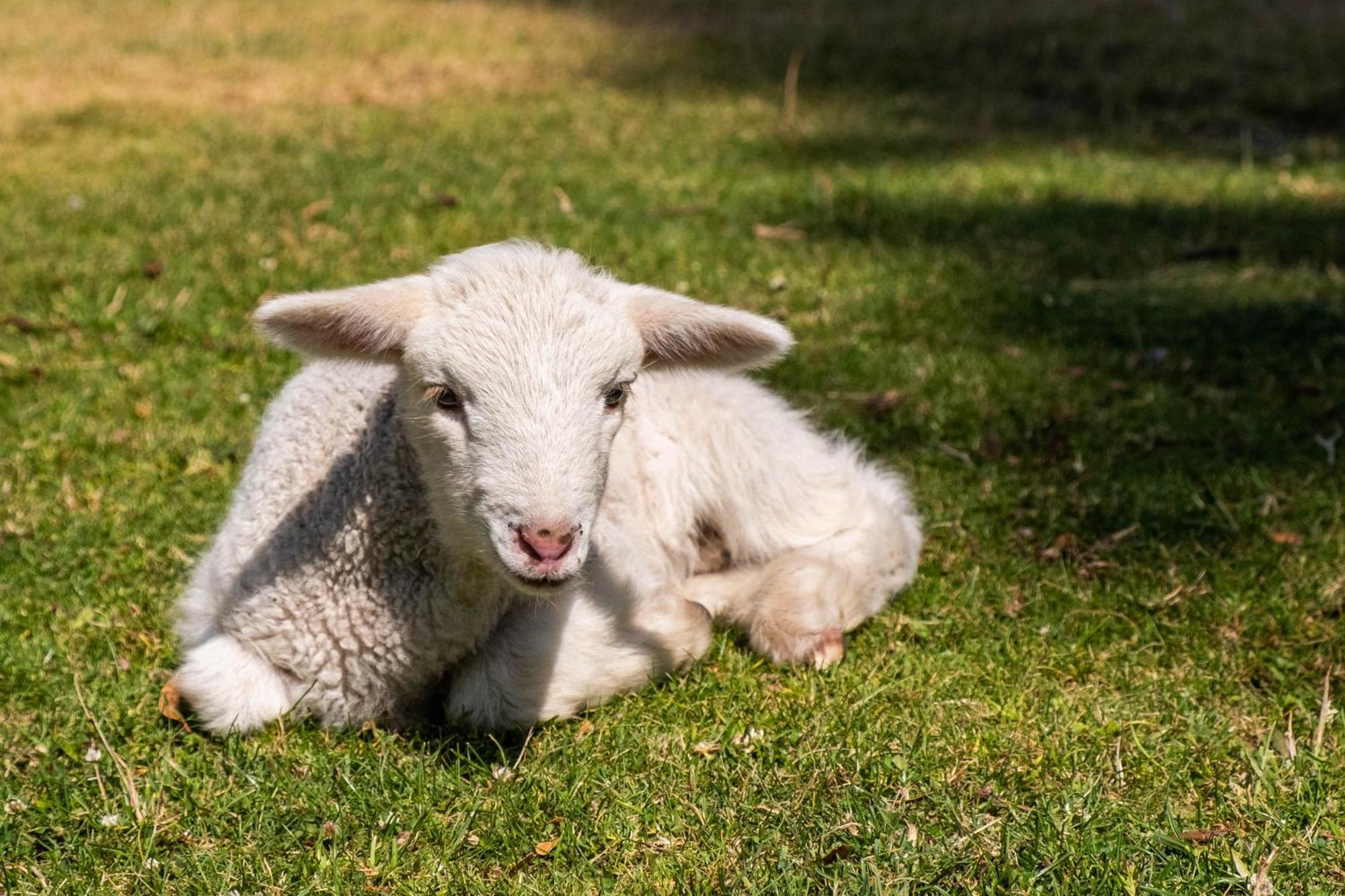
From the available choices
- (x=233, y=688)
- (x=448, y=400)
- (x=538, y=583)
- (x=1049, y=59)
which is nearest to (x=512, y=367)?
(x=448, y=400)

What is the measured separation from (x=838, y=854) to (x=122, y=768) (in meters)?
1.67

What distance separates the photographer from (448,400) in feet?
10.6

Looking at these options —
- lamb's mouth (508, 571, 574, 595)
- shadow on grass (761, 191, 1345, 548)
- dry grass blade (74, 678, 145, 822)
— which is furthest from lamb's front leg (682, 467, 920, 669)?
dry grass blade (74, 678, 145, 822)

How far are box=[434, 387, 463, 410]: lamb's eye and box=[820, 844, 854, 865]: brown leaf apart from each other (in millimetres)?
1295

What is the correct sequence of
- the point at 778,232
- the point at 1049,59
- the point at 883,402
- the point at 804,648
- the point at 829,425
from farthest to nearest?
1. the point at 1049,59
2. the point at 778,232
3. the point at 883,402
4. the point at 829,425
5. the point at 804,648

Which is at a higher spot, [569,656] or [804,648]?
[569,656]

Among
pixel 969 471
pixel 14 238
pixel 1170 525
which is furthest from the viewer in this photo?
pixel 14 238

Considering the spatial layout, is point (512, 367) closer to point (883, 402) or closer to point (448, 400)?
point (448, 400)

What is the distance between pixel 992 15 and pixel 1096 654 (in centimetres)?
1160

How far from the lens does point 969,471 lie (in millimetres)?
5172

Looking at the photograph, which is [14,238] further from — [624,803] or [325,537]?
[624,803]

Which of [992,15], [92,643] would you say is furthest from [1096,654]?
[992,15]

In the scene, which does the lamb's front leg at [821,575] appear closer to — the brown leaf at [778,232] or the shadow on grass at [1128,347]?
the shadow on grass at [1128,347]

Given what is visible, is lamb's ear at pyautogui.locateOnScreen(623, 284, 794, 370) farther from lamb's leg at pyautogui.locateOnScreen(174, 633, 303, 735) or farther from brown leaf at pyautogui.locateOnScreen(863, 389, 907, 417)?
brown leaf at pyautogui.locateOnScreen(863, 389, 907, 417)
